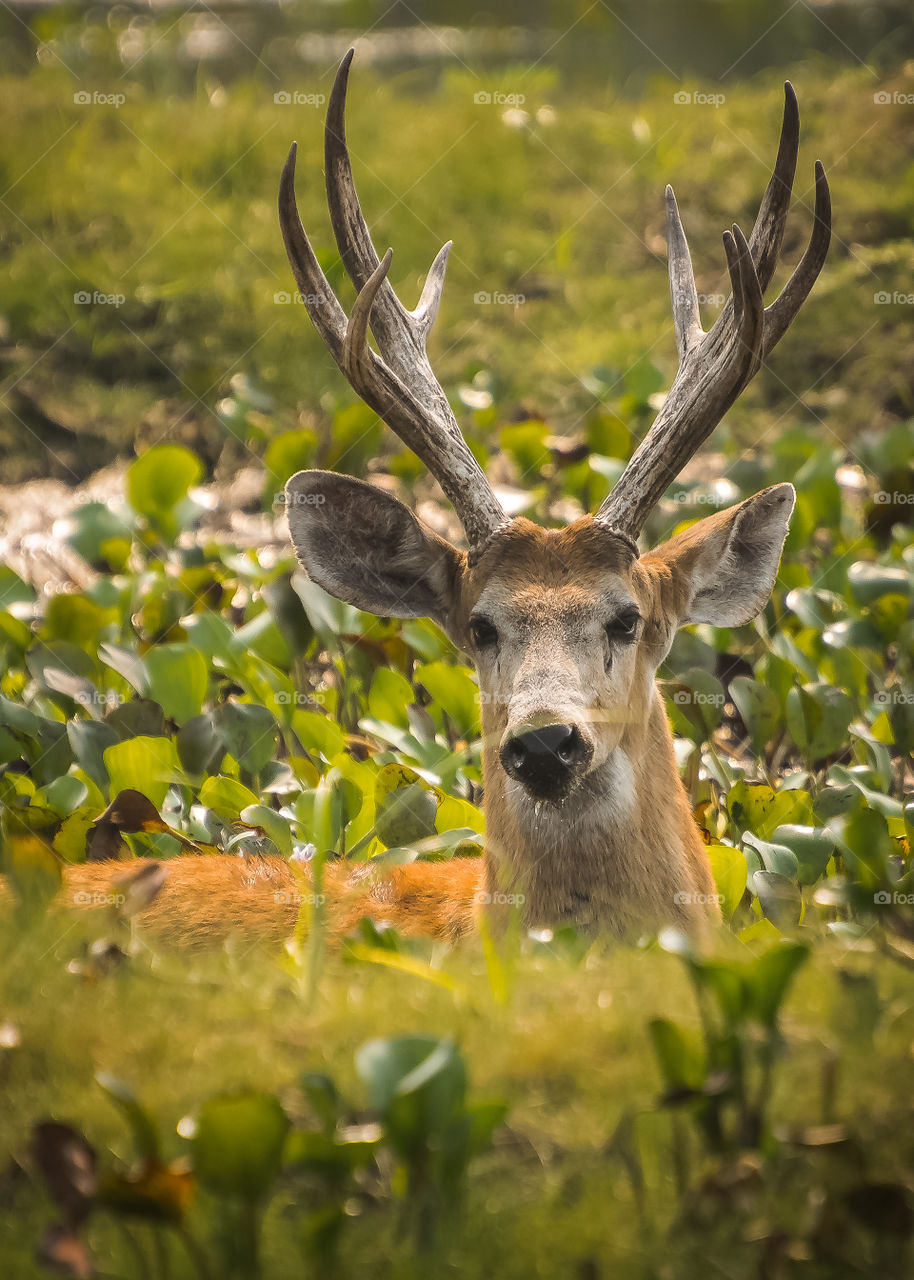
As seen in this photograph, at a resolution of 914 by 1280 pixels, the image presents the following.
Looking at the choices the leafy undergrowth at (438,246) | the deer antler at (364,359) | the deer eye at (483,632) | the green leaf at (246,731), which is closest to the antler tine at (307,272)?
the deer antler at (364,359)

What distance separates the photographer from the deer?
4.14 metres

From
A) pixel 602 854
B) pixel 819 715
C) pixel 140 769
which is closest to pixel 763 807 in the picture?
pixel 819 715

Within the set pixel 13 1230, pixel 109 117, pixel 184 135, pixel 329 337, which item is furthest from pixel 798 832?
pixel 109 117

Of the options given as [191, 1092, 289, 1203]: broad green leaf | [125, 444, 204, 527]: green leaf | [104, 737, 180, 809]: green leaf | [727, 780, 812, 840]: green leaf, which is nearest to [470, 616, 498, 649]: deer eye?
[727, 780, 812, 840]: green leaf

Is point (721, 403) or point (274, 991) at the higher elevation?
point (721, 403)

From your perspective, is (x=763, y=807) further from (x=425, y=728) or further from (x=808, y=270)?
(x=808, y=270)

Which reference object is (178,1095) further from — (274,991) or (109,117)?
(109,117)

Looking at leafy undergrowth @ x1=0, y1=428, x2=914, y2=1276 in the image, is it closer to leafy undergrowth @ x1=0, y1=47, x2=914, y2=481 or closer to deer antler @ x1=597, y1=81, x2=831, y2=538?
deer antler @ x1=597, y1=81, x2=831, y2=538

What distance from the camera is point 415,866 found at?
475 centimetres

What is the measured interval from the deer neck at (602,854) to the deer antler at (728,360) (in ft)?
2.68

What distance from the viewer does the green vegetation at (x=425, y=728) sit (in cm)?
213

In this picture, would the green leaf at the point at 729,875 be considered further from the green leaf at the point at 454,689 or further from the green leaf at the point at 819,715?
the green leaf at the point at 454,689

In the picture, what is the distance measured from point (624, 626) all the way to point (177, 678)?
7.96ft

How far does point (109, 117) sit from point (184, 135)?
1.10 metres
